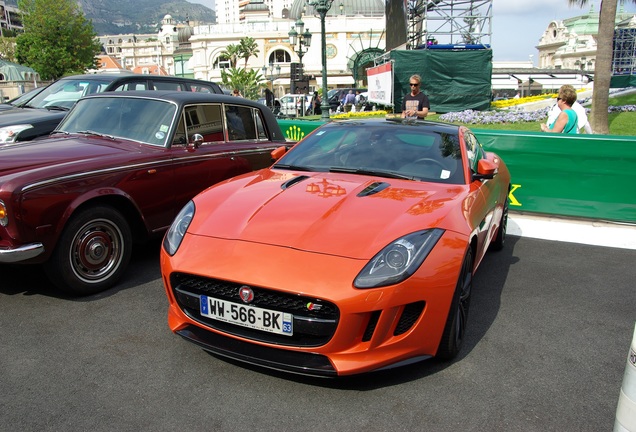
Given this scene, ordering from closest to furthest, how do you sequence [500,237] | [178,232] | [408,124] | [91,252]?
[178,232], [91,252], [408,124], [500,237]

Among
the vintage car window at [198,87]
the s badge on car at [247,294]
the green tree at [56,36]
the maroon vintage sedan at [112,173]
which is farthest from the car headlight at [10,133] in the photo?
the green tree at [56,36]

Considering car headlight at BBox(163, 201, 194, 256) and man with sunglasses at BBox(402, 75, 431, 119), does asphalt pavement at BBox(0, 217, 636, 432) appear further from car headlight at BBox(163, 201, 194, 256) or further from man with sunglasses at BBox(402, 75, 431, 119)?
man with sunglasses at BBox(402, 75, 431, 119)

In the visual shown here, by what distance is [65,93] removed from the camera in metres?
8.73

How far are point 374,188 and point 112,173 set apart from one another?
2251 mm

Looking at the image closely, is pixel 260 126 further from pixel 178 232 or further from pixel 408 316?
pixel 408 316

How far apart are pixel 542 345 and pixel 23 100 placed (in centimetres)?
945

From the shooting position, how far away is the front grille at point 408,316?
9.34ft

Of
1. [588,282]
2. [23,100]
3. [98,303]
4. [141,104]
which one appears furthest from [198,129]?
[23,100]

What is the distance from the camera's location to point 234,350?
290cm

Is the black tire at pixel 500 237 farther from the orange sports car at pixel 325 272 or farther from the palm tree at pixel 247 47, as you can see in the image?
the palm tree at pixel 247 47

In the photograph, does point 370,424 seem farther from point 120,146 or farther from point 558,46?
point 558,46

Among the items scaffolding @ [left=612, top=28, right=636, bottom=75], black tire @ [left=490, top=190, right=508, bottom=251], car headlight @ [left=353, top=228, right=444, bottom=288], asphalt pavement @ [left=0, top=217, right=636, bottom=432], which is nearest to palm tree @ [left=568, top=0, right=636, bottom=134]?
black tire @ [left=490, top=190, right=508, bottom=251]

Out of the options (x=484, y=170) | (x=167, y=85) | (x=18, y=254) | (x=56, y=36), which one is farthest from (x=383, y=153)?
(x=56, y=36)

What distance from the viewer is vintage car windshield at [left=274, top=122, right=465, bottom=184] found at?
4141 millimetres
